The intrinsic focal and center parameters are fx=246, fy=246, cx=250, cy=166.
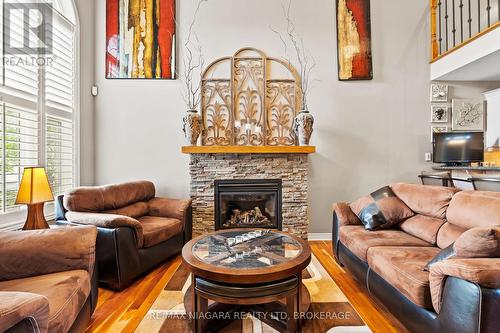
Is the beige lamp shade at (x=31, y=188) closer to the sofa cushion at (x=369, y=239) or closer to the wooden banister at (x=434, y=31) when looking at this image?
the sofa cushion at (x=369, y=239)

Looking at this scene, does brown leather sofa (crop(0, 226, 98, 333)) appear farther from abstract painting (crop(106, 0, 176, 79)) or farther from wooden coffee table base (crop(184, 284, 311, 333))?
abstract painting (crop(106, 0, 176, 79))

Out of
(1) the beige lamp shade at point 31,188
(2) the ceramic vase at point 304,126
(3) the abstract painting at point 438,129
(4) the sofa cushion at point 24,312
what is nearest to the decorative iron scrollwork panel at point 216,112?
(2) the ceramic vase at point 304,126

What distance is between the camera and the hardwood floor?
1.75 m

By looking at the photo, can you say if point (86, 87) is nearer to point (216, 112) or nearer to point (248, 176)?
point (216, 112)

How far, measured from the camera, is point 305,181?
11.5 feet

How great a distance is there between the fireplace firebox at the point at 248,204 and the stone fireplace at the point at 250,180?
14 mm

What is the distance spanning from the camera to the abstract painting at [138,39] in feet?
11.8

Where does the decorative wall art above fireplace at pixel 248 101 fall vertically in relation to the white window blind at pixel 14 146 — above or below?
above

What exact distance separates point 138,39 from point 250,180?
2650mm

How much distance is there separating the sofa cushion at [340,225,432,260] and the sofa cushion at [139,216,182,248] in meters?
1.86

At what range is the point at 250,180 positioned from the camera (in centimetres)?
347

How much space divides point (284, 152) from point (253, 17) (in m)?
2.07

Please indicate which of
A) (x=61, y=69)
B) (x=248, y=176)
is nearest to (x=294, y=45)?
(x=248, y=176)

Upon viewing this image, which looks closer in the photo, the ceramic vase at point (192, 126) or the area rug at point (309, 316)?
the area rug at point (309, 316)
